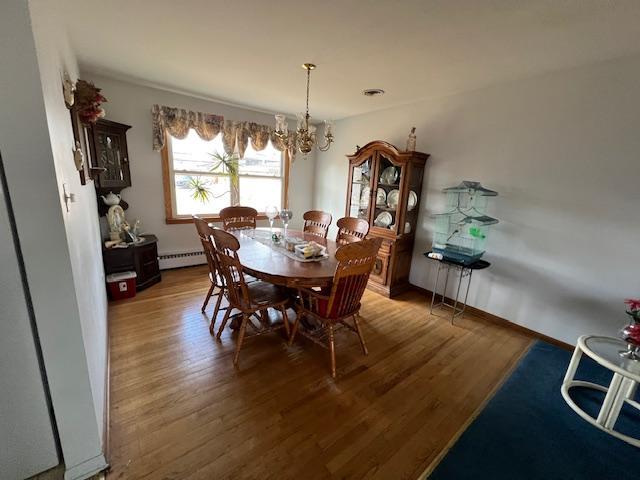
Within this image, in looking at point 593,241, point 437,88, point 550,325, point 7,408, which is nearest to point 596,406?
point 550,325

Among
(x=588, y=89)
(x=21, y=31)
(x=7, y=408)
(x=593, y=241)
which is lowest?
(x=7, y=408)

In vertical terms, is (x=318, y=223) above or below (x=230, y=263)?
above

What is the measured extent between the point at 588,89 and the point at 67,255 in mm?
3572

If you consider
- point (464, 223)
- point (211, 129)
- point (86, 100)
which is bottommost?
point (464, 223)

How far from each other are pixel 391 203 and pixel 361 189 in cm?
52

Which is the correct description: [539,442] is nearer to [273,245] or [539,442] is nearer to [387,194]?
[273,245]

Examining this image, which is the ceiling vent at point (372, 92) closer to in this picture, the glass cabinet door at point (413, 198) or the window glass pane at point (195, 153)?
the glass cabinet door at point (413, 198)

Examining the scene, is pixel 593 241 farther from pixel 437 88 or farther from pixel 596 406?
pixel 437 88

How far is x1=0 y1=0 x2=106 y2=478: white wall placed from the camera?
0.87 metres

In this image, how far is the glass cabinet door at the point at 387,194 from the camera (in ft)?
10.7

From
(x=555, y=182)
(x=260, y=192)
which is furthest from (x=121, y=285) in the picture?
(x=555, y=182)

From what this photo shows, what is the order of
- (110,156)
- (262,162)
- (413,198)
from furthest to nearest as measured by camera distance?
(262,162), (413,198), (110,156)

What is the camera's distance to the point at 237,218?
3.30m

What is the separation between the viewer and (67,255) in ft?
3.40
